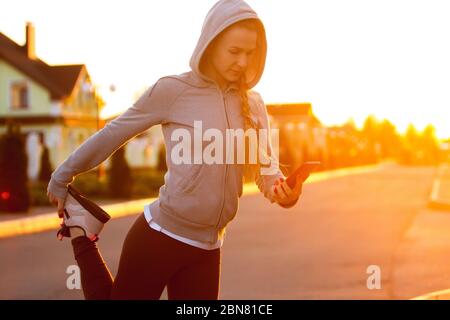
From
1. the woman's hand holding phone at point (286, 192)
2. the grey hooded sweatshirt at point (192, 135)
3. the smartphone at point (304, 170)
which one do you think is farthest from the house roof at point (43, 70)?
the smartphone at point (304, 170)

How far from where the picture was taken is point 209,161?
2547 mm

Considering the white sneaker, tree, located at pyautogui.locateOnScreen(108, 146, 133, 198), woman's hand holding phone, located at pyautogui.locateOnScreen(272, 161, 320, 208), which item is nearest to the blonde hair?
woman's hand holding phone, located at pyautogui.locateOnScreen(272, 161, 320, 208)

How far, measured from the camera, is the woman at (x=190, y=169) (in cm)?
256

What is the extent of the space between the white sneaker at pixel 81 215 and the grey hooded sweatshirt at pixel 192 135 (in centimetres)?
4

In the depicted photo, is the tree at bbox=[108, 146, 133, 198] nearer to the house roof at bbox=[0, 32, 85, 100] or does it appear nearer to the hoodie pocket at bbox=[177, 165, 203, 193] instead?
the house roof at bbox=[0, 32, 85, 100]

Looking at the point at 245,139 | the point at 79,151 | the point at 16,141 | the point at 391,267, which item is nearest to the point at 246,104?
the point at 245,139

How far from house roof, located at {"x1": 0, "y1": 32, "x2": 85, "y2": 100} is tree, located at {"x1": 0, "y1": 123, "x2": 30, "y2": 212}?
65.2 feet

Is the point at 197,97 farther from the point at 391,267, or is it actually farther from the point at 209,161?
the point at 391,267

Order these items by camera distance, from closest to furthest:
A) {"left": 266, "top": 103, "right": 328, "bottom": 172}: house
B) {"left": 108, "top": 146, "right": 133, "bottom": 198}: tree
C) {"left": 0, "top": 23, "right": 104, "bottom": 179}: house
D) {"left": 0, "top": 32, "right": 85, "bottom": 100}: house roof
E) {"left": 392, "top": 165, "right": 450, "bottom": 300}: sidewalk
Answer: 1. {"left": 392, "top": 165, "right": 450, "bottom": 300}: sidewalk
2. {"left": 108, "top": 146, "right": 133, "bottom": 198}: tree
3. {"left": 0, "top": 32, "right": 85, "bottom": 100}: house roof
4. {"left": 0, "top": 23, "right": 104, "bottom": 179}: house
5. {"left": 266, "top": 103, "right": 328, "bottom": 172}: house

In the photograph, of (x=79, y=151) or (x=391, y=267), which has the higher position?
(x=79, y=151)

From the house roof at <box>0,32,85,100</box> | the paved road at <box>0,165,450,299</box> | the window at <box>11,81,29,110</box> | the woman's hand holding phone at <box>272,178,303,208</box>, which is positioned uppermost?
the house roof at <box>0,32,85,100</box>

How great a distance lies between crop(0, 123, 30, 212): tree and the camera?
648 inches

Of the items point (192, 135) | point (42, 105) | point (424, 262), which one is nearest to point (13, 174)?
point (424, 262)
